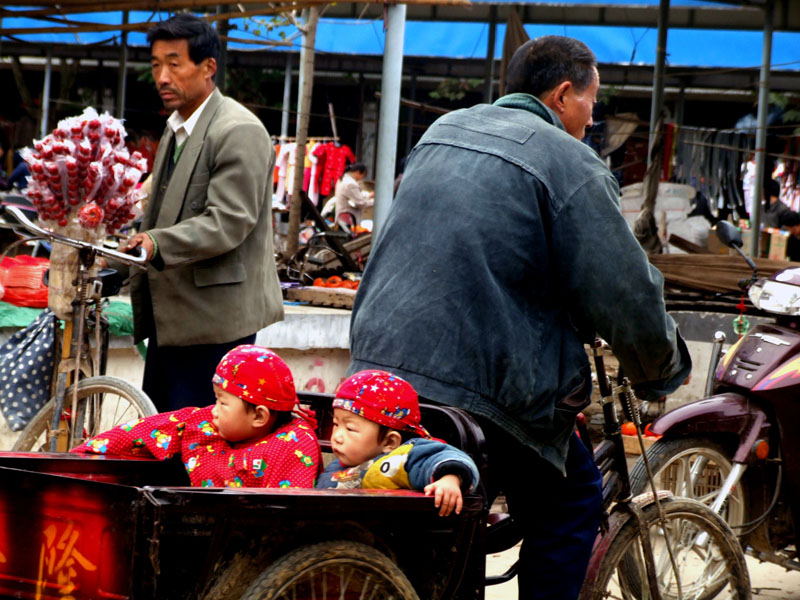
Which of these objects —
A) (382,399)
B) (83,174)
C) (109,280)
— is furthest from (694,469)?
(83,174)

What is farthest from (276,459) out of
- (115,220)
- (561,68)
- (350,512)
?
(115,220)

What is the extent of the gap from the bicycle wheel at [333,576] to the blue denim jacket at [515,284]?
0.49m

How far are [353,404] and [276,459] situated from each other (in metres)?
0.28

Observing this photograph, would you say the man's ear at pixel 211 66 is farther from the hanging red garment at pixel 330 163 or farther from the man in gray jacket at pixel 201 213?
the hanging red garment at pixel 330 163

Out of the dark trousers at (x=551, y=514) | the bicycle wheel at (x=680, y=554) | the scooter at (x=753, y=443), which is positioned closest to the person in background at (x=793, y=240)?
the scooter at (x=753, y=443)

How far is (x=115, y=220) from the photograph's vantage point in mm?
4586

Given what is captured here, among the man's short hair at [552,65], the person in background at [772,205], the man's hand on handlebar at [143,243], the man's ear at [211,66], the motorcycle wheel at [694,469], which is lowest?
the motorcycle wheel at [694,469]

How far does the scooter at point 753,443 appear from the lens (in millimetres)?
4488

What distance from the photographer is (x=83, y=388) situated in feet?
14.8

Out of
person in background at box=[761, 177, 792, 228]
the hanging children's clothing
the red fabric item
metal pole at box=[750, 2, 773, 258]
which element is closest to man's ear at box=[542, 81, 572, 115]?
the red fabric item

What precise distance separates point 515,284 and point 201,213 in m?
1.73

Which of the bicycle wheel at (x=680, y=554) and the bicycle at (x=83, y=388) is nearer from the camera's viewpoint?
the bicycle wheel at (x=680, y=554)

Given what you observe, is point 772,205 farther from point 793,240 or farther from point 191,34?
point 191,34

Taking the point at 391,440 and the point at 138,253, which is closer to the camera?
the point at 391,440
